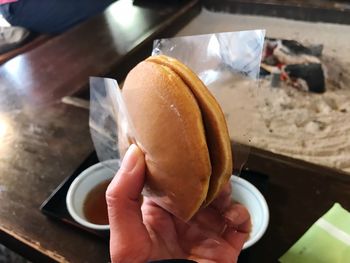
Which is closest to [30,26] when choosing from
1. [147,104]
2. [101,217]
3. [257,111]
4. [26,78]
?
[26,78]

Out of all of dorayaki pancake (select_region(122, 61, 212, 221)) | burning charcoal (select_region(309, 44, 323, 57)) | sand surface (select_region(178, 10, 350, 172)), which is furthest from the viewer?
burning charcoal (select_region(309, 44, 323, 57))

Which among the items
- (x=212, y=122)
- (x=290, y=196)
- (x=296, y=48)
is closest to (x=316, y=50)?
(x=296, y=48)

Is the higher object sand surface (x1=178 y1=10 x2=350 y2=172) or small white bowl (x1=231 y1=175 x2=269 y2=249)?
small white bowl (x1=231 y1=175 x2=269 y2=249)

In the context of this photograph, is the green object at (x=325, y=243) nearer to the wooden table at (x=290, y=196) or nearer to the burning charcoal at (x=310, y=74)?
the wooden table at (x=290, y=196)

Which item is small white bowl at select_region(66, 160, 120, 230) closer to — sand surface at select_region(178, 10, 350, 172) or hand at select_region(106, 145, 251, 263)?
hand at select_region(106, 145, 251, 263)

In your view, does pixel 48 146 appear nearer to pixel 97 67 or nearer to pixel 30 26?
pixel 97 67

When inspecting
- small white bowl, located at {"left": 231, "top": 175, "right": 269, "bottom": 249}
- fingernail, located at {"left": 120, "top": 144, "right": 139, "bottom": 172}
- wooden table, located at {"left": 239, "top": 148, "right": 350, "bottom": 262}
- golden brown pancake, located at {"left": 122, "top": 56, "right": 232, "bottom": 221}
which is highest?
golden brown pancake, located at {"left": 122, "top": 56, "right": 232, "bottom": 221}

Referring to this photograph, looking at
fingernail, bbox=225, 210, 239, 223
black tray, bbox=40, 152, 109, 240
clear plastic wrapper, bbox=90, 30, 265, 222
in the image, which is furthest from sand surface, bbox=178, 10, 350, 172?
black tray, bbox=40, 152, 109, 240
